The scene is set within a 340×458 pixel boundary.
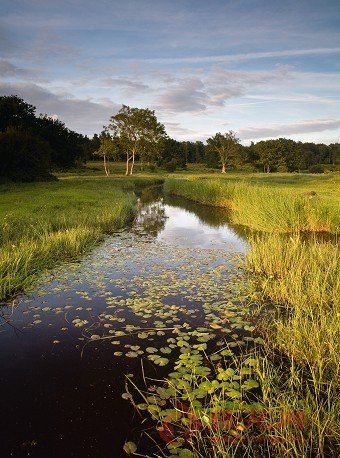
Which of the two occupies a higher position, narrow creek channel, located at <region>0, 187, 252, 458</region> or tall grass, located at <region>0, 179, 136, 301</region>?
tall grass, located at <region>0, 179, 136, 301</region>

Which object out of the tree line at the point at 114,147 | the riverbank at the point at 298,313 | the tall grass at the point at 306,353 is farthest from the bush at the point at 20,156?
the tall grass at the point at 306,353

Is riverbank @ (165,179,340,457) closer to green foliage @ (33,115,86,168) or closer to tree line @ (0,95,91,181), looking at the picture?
tree line @ (0,95,91,181)

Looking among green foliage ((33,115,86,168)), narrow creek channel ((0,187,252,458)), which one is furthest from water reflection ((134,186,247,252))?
green foliage ((33,115,86,168))

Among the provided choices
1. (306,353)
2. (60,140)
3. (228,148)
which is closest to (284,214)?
(306,353)

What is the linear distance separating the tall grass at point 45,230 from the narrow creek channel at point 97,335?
1.81 feet

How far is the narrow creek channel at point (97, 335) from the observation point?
4324 mm

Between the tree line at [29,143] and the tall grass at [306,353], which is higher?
the tree line at [29,143]

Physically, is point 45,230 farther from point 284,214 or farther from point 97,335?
point 284,214

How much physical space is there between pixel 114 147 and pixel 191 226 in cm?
4469

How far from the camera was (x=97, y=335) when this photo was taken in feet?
21.6

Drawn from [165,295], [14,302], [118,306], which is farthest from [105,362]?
[14,302]

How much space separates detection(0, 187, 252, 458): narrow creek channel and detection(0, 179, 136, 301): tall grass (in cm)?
55

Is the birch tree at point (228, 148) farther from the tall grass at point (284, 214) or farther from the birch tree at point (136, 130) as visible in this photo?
the tall grass at point (284, 214)

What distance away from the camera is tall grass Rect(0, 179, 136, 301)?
9562mm
